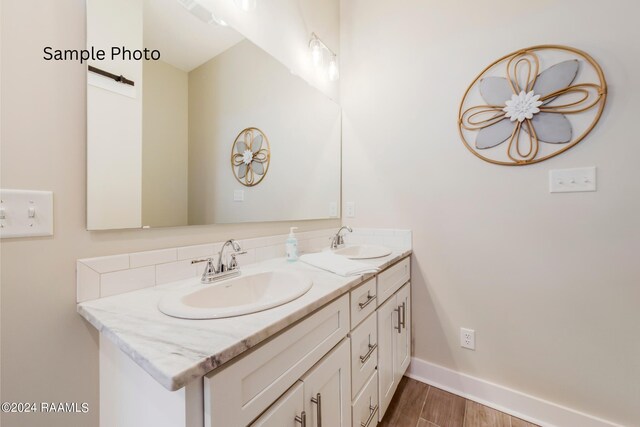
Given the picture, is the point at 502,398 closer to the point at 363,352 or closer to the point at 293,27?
the point at 363,352

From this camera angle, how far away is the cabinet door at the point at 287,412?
1.83 feet

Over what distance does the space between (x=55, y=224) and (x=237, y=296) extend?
1.80 ft

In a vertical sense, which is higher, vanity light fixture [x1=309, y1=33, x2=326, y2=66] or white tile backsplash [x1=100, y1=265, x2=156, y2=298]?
vanity light fixture [x1=309, y1=33, x2=326, y2=66]

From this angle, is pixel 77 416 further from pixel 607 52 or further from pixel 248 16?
pixel 607 52

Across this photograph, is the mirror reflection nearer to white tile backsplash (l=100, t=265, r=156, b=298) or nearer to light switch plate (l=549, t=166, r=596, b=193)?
white tile backsplash (l=100, t=265, r=156, b=298)

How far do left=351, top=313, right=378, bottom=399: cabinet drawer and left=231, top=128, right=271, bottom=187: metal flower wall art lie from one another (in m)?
0.84

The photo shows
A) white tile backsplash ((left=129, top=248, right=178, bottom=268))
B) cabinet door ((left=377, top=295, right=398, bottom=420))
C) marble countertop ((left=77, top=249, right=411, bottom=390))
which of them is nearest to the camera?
marble countertop ((left=77, top=249, right=411, bottom=390))

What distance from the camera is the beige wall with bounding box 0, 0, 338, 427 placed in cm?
60

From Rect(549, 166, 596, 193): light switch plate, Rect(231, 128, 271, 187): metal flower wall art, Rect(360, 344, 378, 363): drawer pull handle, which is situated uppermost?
Rect(231, 128, 271, 187): metal flower wall art

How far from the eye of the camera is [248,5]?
1204 millimetres

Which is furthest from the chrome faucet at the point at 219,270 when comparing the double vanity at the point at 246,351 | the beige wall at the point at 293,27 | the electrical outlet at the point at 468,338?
the electrical outlet at the point at 468,338

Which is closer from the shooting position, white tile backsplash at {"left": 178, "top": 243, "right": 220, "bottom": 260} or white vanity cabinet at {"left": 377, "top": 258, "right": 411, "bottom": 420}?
white tile backsplash at {"left": 178, "top": 243, "right": 220, "bottom": 260}

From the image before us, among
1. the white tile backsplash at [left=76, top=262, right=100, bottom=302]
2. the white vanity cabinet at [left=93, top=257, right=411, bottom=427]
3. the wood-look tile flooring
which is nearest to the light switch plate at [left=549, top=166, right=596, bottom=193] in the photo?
the white vanity cabinet at [left=93, top=257, right=411, bottom=427]

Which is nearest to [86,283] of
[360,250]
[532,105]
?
[360,250]
